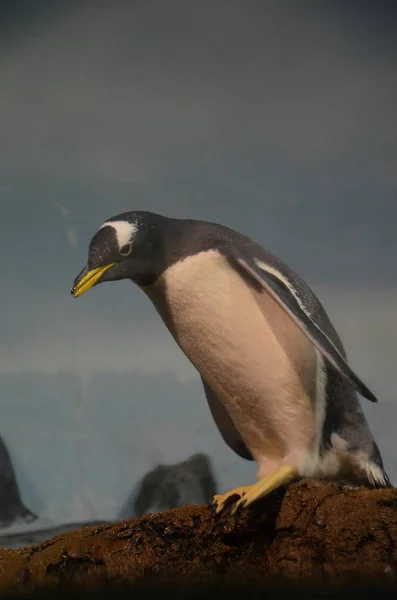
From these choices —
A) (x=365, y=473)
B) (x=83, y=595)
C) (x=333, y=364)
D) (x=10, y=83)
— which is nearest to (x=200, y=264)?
(x=333, y=364)

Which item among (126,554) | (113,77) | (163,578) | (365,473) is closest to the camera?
(163,578)

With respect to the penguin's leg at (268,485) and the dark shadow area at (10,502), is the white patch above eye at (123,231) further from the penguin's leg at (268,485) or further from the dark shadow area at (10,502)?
the dark shadow area at (10,502)

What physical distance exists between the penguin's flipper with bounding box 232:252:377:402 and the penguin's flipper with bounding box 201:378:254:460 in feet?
1.23

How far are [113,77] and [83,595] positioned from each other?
6.17 feet

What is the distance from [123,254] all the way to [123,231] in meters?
0.06

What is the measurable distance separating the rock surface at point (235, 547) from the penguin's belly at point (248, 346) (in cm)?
20

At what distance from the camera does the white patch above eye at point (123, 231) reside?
5.24ft

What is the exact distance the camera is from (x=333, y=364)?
4.76 ft

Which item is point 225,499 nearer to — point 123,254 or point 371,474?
point 371,474

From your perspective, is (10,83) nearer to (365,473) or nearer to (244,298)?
(244,298)

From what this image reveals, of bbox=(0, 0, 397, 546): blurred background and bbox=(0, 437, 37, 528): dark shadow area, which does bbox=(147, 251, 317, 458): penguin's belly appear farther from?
bbox=(0, 437, 37, 528): dark shadow area

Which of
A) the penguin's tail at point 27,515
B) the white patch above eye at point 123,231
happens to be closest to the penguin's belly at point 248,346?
the white patch above eye at point 123,231

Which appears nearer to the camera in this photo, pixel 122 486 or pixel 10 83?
pixel 122 486

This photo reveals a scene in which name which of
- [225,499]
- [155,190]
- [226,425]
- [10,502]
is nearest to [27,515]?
[10,502]
